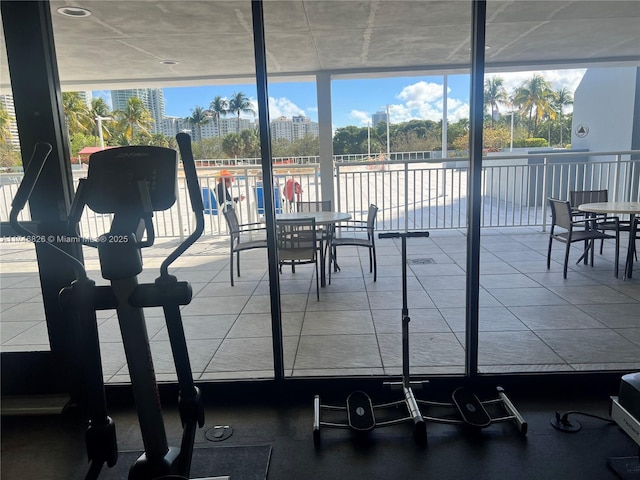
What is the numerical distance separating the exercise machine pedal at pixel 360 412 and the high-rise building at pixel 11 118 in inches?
84.0

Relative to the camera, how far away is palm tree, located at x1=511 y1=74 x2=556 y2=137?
62.4 ft

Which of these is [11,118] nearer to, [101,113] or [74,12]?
[101,113]

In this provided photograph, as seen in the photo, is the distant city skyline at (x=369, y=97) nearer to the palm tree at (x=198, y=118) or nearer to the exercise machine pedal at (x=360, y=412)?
the palm tree at (x=198, y=118)

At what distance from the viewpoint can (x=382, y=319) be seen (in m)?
3.30

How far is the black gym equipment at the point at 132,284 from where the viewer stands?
1.54 meters

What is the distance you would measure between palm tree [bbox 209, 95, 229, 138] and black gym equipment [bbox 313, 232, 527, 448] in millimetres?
2720

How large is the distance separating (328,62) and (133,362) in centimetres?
511

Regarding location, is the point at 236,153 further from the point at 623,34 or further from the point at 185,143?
the point at 623,34

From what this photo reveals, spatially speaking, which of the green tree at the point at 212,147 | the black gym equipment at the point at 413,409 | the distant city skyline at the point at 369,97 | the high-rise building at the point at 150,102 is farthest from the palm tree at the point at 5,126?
the distant city skyline at the point at 369,97

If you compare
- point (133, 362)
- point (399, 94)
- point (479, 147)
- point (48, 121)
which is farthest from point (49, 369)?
point (399, 94)

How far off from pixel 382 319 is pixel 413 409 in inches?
49.2

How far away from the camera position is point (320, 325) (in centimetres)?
323

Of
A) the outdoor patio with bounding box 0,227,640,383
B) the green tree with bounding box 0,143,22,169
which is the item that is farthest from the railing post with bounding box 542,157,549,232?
the green tree with bounding box 0,143,22,169

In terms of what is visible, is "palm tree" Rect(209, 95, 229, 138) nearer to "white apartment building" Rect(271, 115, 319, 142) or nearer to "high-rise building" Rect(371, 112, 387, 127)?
"white apartment building" Rect(271, 115, 319, 142)
